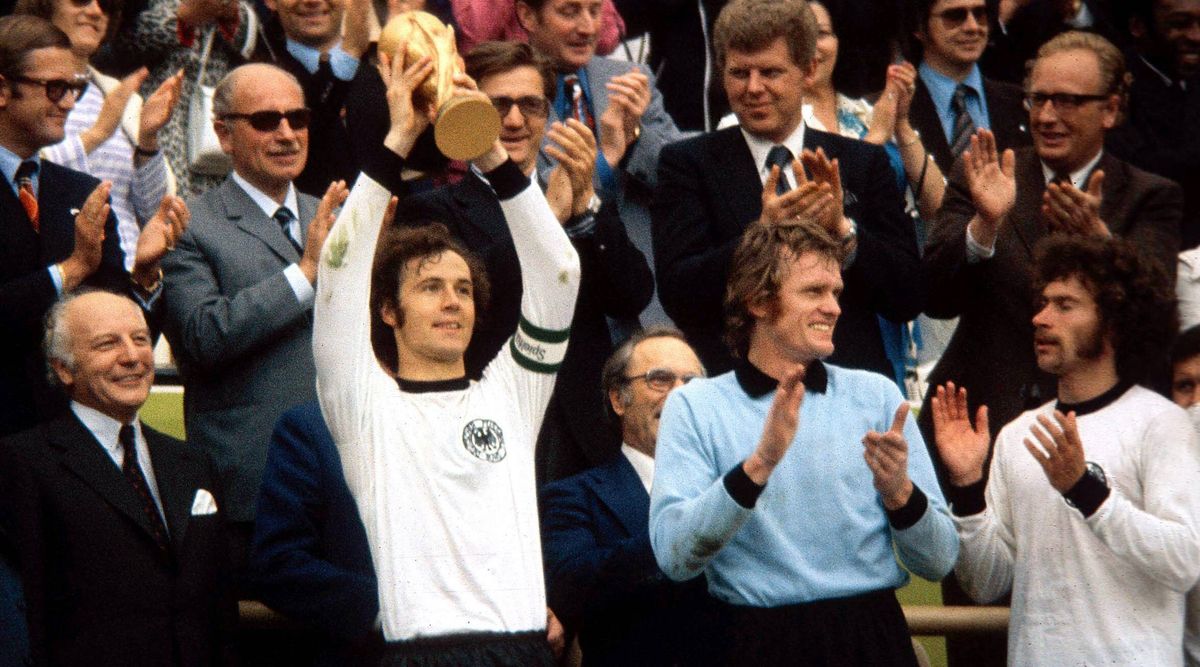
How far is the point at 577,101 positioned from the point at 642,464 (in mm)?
1813

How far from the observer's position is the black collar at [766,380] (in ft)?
16.5

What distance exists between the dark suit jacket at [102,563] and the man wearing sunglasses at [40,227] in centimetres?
47

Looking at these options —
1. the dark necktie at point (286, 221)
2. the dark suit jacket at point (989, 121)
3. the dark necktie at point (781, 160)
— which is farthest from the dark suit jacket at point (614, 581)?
the dark suit jacket at point (989, 121)

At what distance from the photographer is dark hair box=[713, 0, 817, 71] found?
6352 mm

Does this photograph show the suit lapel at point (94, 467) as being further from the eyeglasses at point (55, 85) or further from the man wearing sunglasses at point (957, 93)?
the man wearing sunglasses at point (957, 93)

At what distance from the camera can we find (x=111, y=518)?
5.49 m

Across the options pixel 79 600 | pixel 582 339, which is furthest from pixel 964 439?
pixel 79 600

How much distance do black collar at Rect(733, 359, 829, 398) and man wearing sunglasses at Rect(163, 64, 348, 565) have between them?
4.97 feet

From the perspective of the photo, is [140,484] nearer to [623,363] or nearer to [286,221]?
[286,221]

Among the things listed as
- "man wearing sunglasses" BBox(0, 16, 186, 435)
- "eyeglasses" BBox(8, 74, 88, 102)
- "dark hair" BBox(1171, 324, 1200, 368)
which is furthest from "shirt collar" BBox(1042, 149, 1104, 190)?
"eyeglasses" BBox(8, 74, 88, 102)

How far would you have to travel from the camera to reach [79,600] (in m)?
5.36

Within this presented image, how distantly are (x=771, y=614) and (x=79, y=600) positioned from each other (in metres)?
1.78

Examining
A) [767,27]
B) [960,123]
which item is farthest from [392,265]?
[960,123]

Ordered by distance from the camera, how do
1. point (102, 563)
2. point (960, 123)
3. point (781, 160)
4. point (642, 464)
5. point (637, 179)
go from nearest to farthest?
point (102, 563) → point (642, 464) → point (781, 160) → point (637, 179) → point (960, 123)
